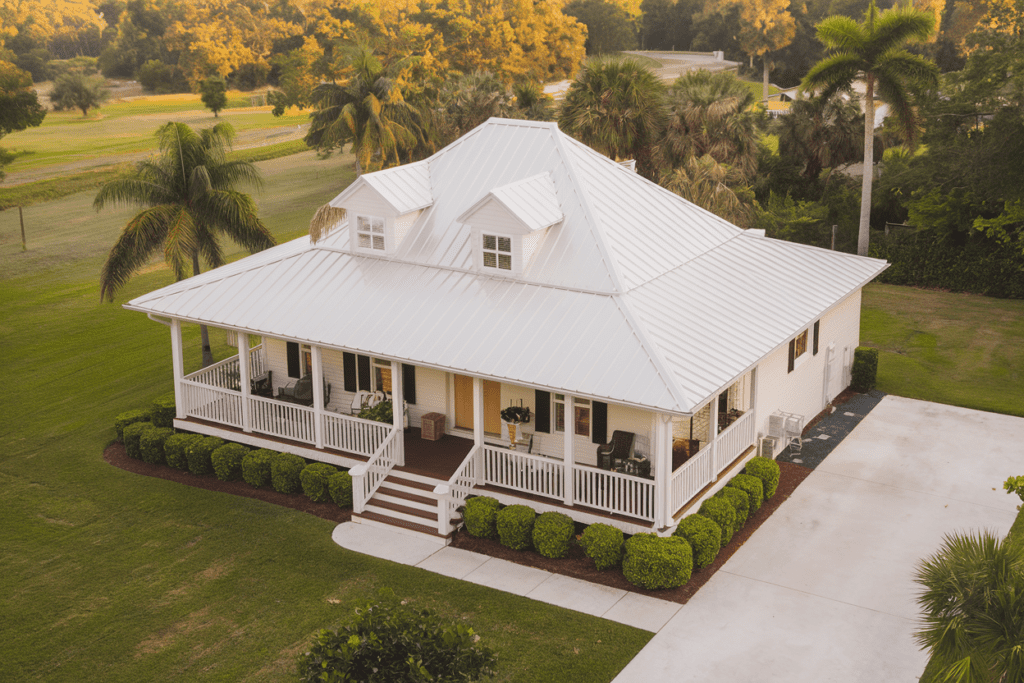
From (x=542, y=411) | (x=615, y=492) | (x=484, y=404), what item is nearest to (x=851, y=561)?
(x=615, y=492)

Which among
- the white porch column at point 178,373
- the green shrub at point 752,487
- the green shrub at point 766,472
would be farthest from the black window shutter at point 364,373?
the green shrub at point 766,472

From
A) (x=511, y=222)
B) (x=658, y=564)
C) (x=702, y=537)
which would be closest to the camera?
(x=658, y=564)

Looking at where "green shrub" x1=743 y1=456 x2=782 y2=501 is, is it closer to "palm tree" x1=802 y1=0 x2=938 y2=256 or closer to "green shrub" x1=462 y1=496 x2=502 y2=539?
"green shrub" x1=462 y1=496 x2=502 y2=539

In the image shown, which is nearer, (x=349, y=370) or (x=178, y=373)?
(x=349, y=370)

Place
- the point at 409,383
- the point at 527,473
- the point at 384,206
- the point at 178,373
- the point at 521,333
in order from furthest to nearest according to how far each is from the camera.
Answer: the point at 178,373
the point at 409,383
the point at 384,206
the point at 527,473
the point at 521,333

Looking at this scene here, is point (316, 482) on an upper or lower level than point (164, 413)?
lower

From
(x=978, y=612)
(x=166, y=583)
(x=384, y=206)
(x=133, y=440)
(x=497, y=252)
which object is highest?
(x=384, y=206)

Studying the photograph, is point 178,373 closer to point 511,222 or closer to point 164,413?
point 164,413
